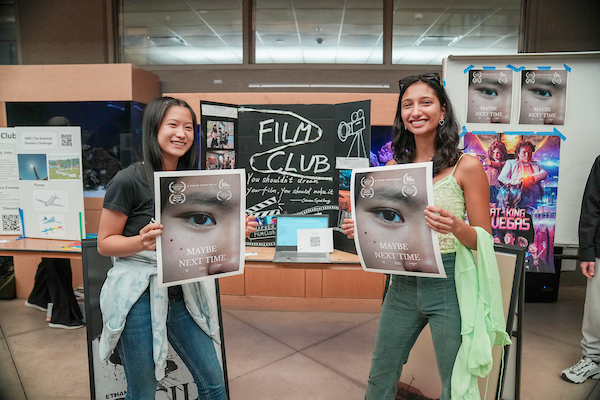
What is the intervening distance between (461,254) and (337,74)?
3.02 m

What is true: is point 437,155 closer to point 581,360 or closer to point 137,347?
point 137,347

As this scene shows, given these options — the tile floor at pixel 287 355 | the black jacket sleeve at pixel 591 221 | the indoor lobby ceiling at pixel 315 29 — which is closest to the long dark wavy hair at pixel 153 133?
the tile floor at pixel 287 355

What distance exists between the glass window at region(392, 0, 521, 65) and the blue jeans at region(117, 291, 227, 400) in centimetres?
347

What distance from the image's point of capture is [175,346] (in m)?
1.50

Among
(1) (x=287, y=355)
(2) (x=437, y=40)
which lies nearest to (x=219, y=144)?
(1) (x=287, y=355)

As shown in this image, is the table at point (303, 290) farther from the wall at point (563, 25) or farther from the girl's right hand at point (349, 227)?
the wall at point (563, 25)

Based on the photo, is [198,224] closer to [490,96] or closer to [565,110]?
[490,96]

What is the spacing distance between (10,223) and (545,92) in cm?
411

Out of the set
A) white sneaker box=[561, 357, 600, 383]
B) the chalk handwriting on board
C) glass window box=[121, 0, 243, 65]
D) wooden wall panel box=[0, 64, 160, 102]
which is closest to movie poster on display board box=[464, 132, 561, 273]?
white sneaker box=[561, 357, 600, 383]

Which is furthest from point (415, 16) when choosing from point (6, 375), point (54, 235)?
point (6, 375)

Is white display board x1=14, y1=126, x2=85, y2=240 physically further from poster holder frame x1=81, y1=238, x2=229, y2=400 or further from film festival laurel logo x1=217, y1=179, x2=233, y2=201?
film festival laurel logo x1=217, y1=179, x2=233, y2=201

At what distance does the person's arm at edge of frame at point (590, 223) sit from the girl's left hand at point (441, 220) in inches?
69.5

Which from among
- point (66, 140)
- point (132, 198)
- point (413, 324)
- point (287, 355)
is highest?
point (66, 140)

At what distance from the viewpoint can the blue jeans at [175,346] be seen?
52.6 inches
